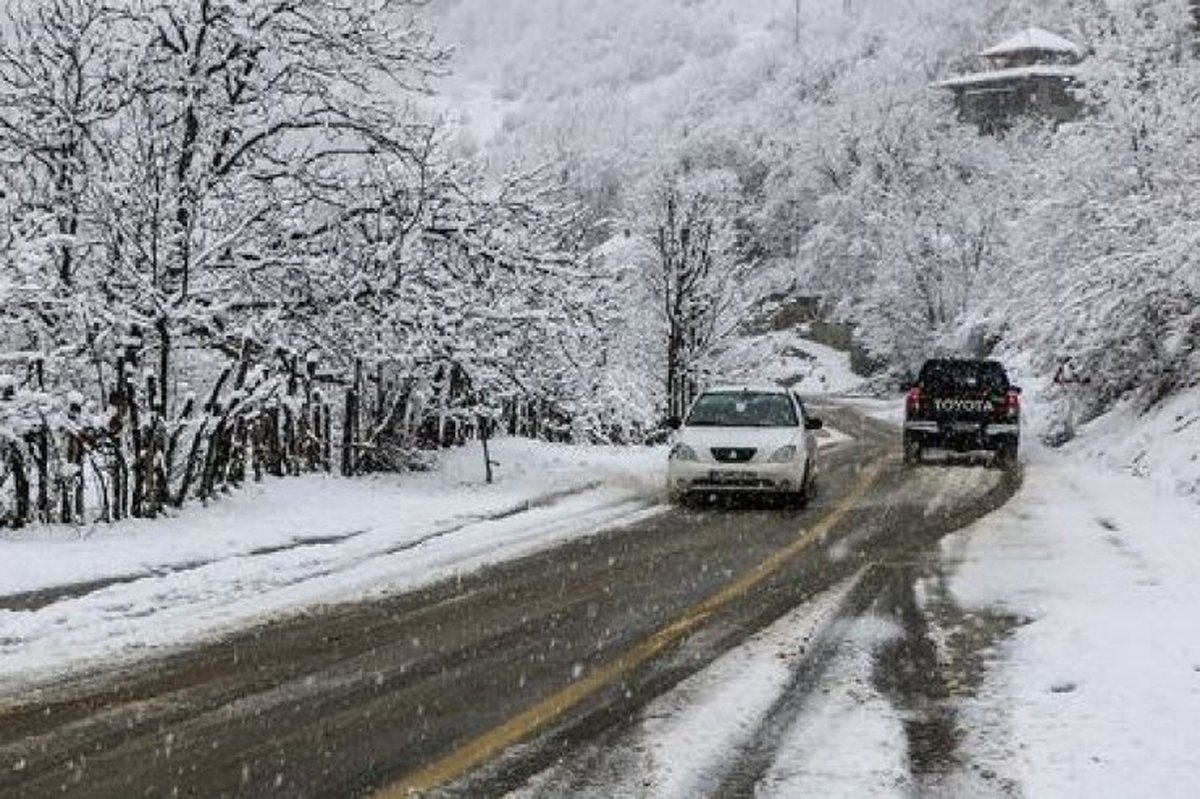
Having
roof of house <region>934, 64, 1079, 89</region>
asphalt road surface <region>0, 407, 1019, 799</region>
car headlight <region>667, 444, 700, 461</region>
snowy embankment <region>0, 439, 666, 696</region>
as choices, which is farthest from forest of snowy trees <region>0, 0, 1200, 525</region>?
roof of house <region>934, 64, 1079, 89</region>

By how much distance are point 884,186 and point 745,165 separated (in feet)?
76.7

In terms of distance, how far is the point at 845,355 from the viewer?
3467 inches

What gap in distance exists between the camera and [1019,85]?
10269 cm

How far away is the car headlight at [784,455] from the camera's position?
17.3m

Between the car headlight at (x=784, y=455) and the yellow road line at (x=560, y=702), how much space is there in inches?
204

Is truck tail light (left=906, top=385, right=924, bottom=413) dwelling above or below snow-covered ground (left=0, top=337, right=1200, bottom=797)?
above

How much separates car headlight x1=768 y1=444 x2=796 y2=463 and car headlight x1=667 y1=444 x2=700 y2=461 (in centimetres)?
100

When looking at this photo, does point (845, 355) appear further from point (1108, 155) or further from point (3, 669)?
point (3, 669)

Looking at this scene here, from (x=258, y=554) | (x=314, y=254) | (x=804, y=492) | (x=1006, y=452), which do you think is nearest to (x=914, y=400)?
(x=1006, y=452)

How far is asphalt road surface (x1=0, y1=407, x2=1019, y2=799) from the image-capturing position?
568 cm

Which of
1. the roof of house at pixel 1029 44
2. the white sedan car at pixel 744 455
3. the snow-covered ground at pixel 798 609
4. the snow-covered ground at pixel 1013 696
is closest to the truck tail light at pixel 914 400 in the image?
the snow-covered ground at pixel 798 609

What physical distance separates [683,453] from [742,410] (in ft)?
5.48

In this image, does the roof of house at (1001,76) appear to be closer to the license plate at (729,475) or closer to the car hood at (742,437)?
the car hood at (742,437)

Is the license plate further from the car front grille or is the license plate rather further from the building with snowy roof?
the building with snowy roof
